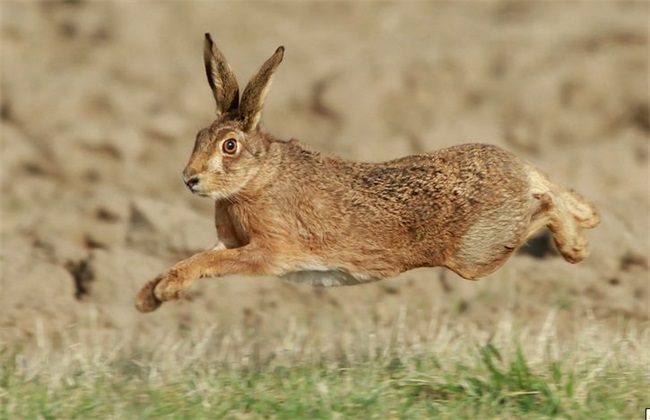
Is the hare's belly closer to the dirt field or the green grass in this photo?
the green grass

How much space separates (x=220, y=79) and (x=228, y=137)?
268mm

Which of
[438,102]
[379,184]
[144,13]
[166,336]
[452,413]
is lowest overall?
[452,413]

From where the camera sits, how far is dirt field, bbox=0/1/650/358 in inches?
295

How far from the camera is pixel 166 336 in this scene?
702 centimetres

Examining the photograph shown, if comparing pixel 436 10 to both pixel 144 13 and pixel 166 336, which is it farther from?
pixel 166 336

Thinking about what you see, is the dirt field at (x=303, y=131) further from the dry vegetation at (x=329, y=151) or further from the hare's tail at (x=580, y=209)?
the hare's tail at (x=580, y=209)

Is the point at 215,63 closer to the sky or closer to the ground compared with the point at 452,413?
closer to the sky

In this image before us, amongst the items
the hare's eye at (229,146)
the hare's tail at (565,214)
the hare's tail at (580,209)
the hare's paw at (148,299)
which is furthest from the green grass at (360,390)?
the hare's eye at (229,146)

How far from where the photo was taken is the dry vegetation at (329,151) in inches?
211

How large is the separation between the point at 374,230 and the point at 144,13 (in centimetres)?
839

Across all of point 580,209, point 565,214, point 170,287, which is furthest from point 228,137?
point 580,209

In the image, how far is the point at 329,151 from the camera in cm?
1020

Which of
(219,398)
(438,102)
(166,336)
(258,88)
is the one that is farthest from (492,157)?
(438,102)

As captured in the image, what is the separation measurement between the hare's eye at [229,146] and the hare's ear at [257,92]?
94 mm
